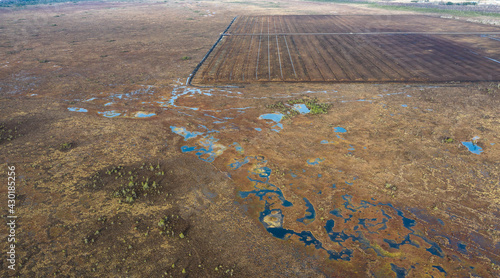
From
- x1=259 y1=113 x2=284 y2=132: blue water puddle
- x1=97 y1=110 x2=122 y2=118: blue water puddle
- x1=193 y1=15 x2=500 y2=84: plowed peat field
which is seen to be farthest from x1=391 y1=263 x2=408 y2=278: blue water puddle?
x1=193 y1=15 x2=500 y2=84: plowed peat field

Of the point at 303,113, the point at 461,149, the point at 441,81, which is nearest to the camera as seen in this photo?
the point at 461,149

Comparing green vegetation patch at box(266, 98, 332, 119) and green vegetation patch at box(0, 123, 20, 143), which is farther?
green vegetation patch at box(266, 98, 332, 119)

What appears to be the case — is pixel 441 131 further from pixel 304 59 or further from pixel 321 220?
pixel 304 59

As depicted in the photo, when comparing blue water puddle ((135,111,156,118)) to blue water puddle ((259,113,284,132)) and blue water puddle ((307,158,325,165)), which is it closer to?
blue water puddle ((259,113,284,132))

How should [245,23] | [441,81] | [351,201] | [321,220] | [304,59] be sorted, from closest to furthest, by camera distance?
[321,220] → [351,201] → [441,81] → [304,59] → [245,23]

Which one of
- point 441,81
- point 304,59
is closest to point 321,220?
point 441,81

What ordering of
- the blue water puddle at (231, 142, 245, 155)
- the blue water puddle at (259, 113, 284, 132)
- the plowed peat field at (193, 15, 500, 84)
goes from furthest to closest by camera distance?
the plowed peat field at (193, 15, 500, 84)
the blue water puddle at (259, 113, 284, 132)
the blue water puddle at (231, 142, 245, 155)

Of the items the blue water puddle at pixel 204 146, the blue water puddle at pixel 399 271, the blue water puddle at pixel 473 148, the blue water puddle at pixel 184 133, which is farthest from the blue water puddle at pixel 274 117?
the blue water puddle at pixel 399 271
